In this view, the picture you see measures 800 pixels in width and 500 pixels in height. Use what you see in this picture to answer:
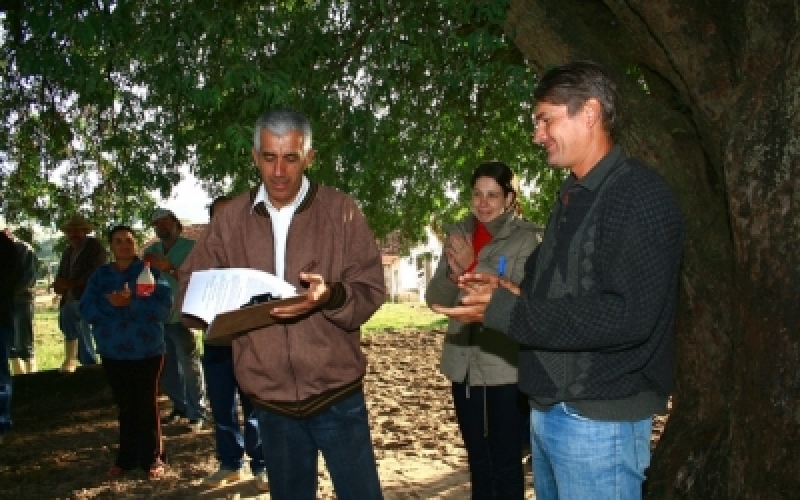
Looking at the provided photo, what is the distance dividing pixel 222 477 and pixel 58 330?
18.1 meters

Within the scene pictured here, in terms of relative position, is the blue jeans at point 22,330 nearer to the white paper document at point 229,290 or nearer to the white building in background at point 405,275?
Result: the white paper document at point 229,290

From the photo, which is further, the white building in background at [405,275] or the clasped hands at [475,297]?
the white building in background at [405,275]

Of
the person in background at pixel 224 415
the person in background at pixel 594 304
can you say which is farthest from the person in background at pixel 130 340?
the person in background at pixel 594 304

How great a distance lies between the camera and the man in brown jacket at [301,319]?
3348mm

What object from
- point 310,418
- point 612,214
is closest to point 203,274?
point 310,418

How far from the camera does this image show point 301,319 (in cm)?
332

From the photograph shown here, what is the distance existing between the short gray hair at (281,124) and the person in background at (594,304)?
1121 mm

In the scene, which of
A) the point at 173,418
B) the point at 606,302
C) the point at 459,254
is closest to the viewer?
the point at 606,302

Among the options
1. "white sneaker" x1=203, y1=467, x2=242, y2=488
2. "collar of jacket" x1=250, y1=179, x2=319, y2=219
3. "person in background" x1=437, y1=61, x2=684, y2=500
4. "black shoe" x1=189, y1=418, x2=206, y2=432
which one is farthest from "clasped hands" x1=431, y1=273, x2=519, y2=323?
"black shoe" x1=189, y1=418, x2=206, y2=432

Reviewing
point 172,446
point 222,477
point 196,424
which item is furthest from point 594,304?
point 196,424

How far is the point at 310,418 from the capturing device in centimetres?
340

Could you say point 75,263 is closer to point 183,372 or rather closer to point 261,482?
point 183,372

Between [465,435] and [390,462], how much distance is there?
2.41 meters

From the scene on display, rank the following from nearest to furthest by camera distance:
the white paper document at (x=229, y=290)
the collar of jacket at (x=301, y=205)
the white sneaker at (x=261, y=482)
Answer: the white paper document at (x=229, y=290) < the collar of jacket at (x=301, y=205) < the white sneaker at (x=261, y=482)
